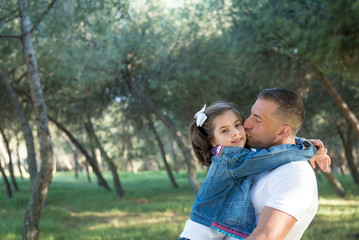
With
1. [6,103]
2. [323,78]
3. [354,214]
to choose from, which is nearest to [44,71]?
[6,103]

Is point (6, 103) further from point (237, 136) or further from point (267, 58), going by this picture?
point (237, 136)

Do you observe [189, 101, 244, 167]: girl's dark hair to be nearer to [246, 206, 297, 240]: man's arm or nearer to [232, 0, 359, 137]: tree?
[246, 206, 297, 240]: man's arm

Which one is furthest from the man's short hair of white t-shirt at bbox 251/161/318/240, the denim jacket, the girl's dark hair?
the girl's dark hair

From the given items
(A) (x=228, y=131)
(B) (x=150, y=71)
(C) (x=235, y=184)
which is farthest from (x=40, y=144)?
(B) (x=150, y=71)

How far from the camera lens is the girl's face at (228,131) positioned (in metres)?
2.38

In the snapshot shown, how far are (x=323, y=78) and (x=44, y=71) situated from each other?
1060cm

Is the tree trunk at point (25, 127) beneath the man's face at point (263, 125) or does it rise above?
above

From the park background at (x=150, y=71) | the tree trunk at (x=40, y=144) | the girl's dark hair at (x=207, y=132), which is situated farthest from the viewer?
the park background at (x=150, y=71)

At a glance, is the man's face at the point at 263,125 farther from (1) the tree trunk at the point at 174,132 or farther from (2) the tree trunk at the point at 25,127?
(1) the tree trunk at the point at 174,132

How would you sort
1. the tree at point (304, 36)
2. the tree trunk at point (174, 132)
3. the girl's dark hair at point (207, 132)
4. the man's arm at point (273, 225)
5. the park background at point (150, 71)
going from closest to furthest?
1. the man's arm at point (273, 225)
2. the girl's dark hair at point (207, 132)
3. the tree at point (304, 36)
4. the park background at point (150, 71)
5. the tree trunk at point (174, 132)

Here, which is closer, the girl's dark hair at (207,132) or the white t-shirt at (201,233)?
the white t-shirt at (201,233)

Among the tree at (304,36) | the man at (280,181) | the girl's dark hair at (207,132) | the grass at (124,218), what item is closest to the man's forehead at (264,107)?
the man at (280,181)

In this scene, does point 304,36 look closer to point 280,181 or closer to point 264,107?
point 264,107

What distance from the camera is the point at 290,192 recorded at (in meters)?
1.85
